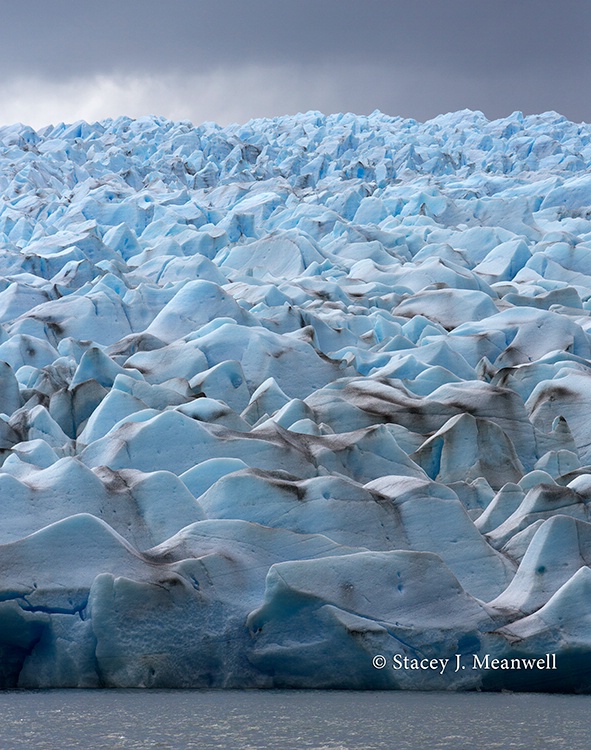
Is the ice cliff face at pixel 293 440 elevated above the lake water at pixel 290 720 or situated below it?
above

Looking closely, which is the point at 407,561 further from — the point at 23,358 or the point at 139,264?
the point at 139,264

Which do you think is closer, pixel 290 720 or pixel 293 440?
pixel 290 720

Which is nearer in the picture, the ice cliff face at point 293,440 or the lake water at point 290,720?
the lake water at point 290,720

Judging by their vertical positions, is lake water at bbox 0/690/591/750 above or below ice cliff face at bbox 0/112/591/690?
below

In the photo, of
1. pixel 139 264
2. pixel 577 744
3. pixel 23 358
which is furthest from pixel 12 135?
pixel 577 744
